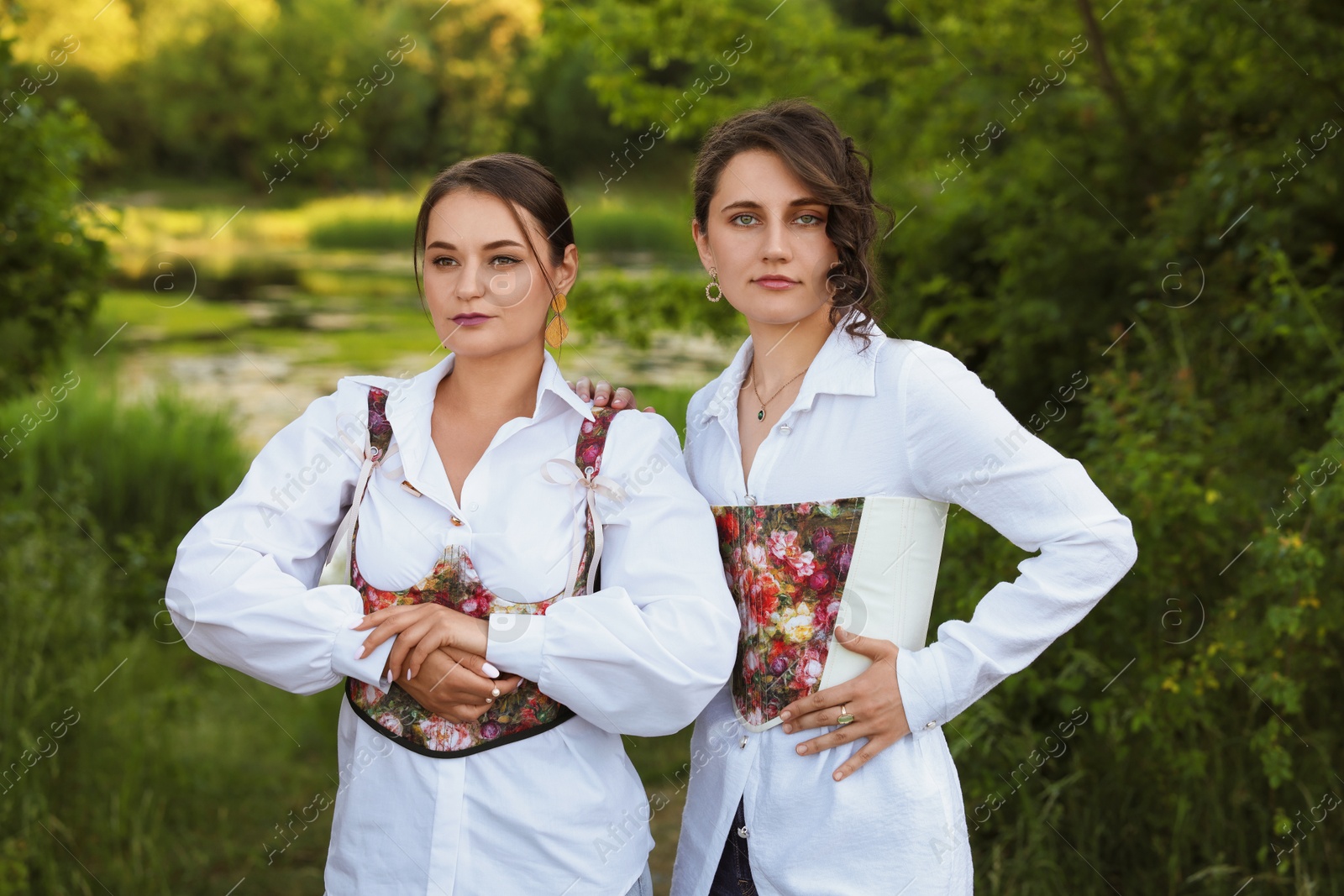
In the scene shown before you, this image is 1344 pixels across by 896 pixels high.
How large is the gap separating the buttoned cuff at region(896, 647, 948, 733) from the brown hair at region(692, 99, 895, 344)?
459 mm

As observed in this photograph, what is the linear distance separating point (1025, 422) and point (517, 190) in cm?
316

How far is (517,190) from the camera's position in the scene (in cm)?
158

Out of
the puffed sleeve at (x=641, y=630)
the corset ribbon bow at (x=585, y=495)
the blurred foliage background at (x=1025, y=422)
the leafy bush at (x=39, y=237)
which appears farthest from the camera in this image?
the leafy bush at (x=39, y=237)

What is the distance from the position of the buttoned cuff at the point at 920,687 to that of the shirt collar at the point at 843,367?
14.7 inches

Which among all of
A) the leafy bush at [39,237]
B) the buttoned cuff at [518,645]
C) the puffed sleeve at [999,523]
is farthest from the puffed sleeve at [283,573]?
the leafy bush at [39,237]

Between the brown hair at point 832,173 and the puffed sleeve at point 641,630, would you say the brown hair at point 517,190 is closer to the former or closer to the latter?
the brown hair at point 832,173

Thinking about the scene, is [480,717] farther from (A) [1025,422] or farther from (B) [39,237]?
(A) [1025,422]

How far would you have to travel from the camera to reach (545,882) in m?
1.46

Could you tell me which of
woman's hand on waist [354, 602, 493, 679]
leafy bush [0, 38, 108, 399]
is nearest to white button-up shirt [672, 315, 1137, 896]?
woman's hand on waist [354, 602, 493, 679]

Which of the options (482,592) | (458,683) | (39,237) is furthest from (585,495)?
(39,237)

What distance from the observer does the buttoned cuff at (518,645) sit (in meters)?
1.43

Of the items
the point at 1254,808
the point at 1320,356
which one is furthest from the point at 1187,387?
the point at 1254,808

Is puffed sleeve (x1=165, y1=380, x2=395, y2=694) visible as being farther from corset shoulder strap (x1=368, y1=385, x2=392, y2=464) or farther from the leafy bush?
the leafy bush

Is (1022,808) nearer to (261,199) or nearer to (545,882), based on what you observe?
(545,882)
